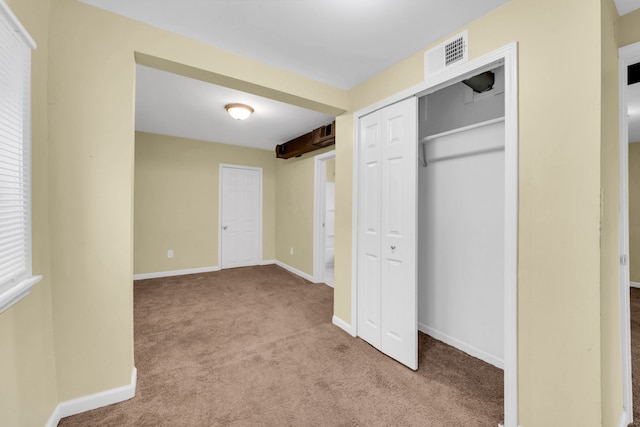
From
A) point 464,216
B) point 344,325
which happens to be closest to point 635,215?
point 464,216

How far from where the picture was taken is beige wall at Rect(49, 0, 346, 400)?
153 centimetres

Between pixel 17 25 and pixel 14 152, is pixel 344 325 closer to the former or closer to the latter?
pixel 14 152

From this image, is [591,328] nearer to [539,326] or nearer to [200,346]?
[539,326]

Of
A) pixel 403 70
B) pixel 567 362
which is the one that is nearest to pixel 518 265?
pixel 567 362

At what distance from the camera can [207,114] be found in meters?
3.58

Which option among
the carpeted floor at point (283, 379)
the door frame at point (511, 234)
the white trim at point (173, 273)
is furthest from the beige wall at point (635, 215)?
the white trim at point (173, 273)

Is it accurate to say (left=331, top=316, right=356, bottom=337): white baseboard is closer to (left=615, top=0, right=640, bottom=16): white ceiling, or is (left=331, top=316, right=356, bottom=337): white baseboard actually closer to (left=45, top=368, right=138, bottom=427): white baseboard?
(left=45, top=368, right=138, bottom=427): white baseboard

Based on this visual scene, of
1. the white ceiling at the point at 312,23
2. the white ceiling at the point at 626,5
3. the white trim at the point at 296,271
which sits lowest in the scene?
the white trim at the point at 296,271

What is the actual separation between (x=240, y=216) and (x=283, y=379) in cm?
393

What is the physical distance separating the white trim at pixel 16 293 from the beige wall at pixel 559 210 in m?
2.34

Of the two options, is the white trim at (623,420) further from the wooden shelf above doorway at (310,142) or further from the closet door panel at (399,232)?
the wooden shelf above doorway at (310,142)

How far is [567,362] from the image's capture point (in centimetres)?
131

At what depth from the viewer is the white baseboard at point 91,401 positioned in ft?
5.02

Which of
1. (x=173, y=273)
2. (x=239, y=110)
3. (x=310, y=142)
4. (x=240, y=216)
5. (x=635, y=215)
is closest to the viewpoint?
(x=239, y=110)
